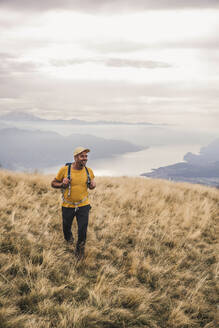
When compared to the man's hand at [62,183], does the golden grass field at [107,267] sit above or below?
below

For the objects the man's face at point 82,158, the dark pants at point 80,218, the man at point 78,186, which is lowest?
the dark pants at point 80,218

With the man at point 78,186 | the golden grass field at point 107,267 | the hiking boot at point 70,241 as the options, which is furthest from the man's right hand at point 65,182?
the hiking boot at point 70,241

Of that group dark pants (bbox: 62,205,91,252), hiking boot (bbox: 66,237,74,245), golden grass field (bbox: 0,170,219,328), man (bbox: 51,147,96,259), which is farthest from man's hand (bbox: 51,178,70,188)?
hiking boot (bbox: 66,237,74,245)

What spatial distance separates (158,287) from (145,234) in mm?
1956

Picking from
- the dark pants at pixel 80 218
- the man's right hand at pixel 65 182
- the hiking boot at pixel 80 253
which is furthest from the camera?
the hiking boot at pixel 80 253

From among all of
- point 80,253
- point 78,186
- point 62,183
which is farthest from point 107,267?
point 62,183

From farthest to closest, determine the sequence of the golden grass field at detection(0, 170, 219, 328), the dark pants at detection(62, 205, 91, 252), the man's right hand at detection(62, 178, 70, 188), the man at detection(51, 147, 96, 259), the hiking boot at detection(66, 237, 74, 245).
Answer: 1. the hiking boot at detection(66, 237, 74, 245)
2. the dark pants at detection(62, 205, 91, 252)
3. the man at detection(51, 147, 96, 259)
4. the man's right hand at detection(62, 178, 70, 188)
5. the golden grass field at detection(0, 170, 219, 328)

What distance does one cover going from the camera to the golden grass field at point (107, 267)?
368 cm

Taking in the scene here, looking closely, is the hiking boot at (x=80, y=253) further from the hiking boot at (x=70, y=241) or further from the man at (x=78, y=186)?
the hiking boot at (x=70, y=241)

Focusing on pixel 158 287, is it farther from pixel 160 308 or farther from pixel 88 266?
pixel 88 266

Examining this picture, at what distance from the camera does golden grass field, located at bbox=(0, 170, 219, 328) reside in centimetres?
368

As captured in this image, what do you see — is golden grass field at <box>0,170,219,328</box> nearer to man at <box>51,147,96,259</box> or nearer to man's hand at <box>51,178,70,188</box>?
man at <box>51,147,96,259</box>

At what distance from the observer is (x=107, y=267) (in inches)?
195

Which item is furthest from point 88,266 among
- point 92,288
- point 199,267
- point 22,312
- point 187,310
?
point 199,267
